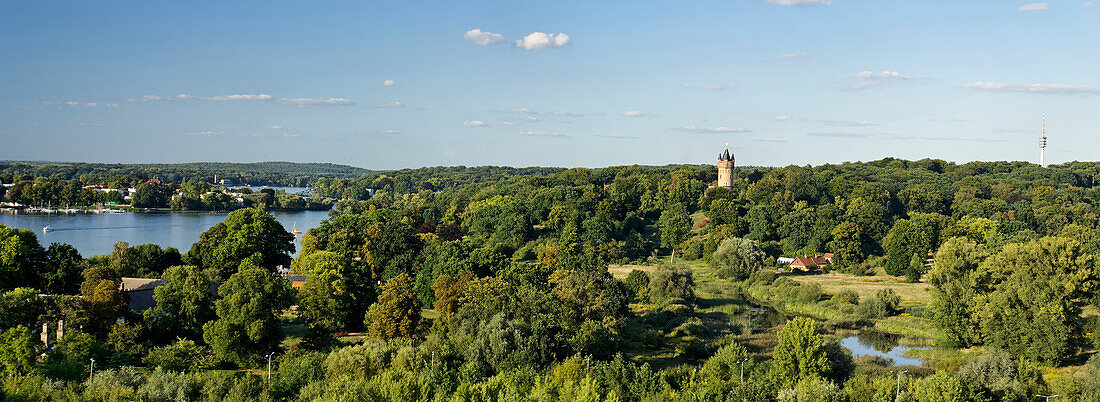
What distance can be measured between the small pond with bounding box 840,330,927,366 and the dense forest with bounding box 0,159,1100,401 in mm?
191

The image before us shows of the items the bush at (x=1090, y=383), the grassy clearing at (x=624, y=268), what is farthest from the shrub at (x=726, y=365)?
the grassy clearing at (x=624, y=268)

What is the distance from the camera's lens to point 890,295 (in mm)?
33781

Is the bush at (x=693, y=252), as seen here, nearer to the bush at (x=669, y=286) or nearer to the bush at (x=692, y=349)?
the bush at (x=669, y=286)

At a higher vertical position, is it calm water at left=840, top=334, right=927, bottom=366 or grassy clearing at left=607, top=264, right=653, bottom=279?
grassy clearing at left=607, top=264, right=653, bottom=279

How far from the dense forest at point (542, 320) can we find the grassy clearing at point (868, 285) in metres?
0.28

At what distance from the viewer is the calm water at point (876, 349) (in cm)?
2595

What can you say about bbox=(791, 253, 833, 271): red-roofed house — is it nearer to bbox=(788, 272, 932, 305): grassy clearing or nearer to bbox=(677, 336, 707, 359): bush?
bbox=(788, 272, 932, 305): grassy clearing

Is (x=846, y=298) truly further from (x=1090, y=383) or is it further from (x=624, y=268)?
(x=1090, y=383)

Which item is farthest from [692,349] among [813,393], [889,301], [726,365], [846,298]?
[846,298]

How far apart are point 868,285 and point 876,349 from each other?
583 inches

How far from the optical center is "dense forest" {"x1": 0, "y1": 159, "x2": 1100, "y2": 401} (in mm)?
19047

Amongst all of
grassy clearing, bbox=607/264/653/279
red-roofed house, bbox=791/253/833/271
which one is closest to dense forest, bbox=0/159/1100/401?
grassy clearing, bbox=607/264/653/279

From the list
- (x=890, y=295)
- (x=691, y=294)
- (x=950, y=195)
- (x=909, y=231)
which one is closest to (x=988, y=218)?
(x=950, y=195)

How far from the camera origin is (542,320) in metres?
23.1
